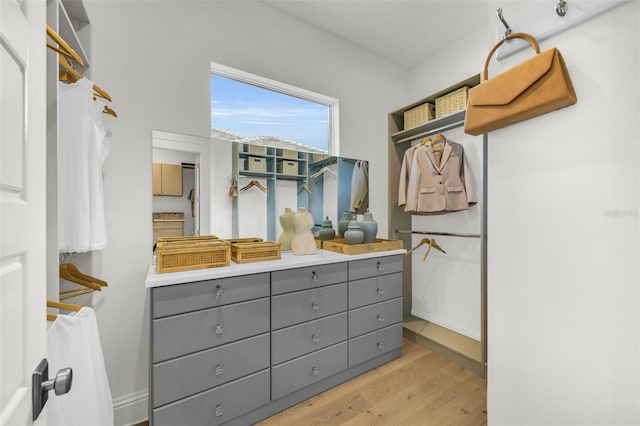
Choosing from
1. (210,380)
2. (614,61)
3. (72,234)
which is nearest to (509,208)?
(614,61)

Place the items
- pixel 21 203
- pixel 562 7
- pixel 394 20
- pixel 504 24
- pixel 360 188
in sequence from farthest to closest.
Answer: pixel 360 188 < pixel 394 20 < pixel 504 24 < pixel 562 7 < pixel 21 203

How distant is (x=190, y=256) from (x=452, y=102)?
7.56ft

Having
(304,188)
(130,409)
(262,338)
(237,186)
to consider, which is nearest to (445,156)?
(304,188)

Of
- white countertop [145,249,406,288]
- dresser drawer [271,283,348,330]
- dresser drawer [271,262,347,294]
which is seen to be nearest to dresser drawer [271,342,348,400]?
dresser drawer [271,283,348,330]

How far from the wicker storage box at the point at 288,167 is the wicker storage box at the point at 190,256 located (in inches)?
35.6

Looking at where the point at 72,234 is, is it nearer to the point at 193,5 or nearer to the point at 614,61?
the point at 193,5

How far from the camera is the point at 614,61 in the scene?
0.69 metres

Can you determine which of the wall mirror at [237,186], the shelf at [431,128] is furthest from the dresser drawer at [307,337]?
the shelf at [431,128]

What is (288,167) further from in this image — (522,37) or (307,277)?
(522,37)

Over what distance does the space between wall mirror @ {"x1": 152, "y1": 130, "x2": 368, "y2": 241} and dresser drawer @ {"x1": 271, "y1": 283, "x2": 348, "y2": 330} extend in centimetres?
62

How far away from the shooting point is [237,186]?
2031 mm

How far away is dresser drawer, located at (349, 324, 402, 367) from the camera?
1942 mm

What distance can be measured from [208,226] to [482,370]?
2.25 meters

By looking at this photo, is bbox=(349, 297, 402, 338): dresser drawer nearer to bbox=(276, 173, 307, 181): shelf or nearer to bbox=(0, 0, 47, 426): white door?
bbox=(276, 173, 307, 181): shelf
